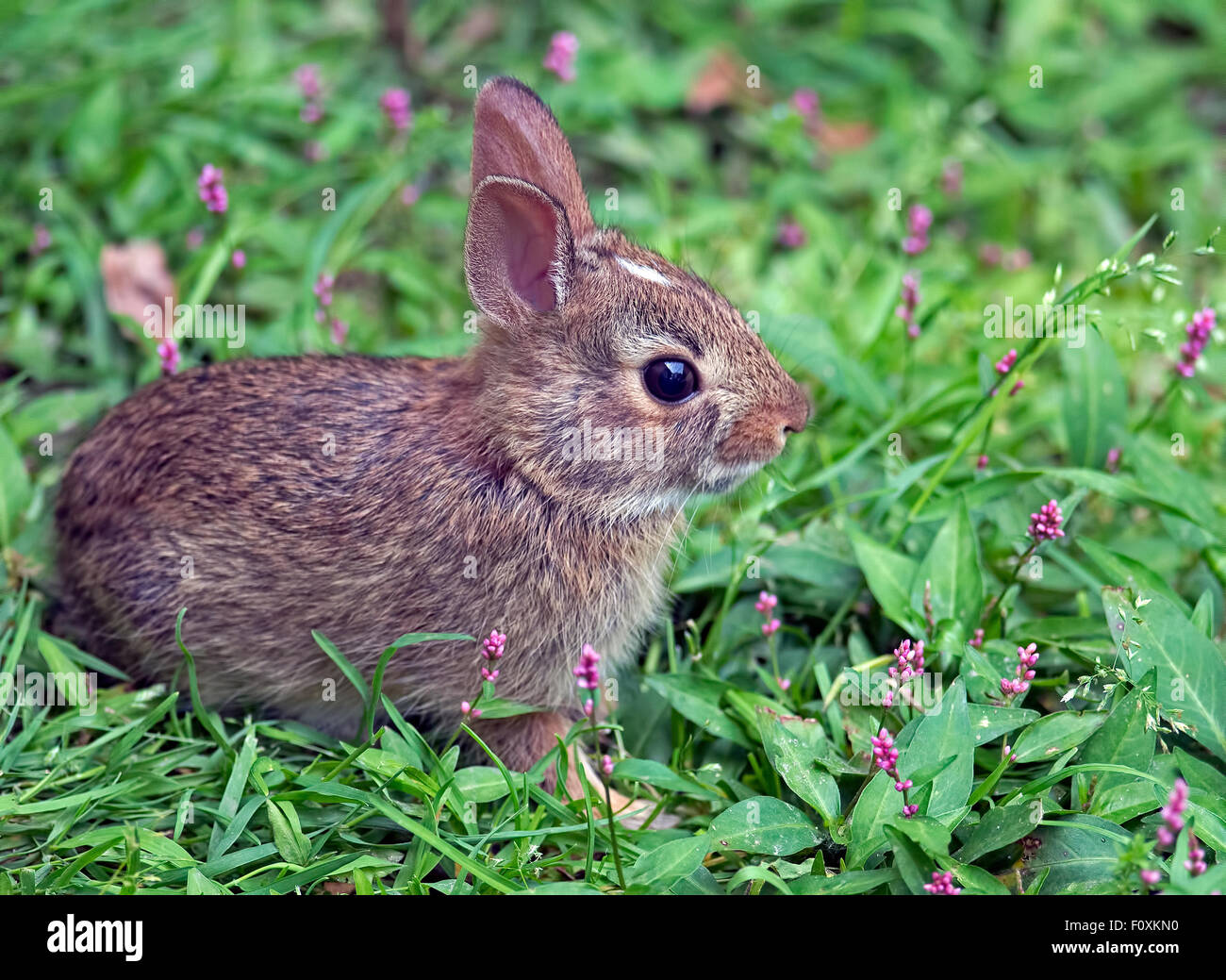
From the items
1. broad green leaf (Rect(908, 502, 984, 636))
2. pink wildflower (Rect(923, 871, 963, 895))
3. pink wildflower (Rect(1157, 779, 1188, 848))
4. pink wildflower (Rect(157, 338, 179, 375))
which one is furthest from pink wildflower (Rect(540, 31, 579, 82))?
pink wildflower (Rect(1157, 779, 1188, 848))

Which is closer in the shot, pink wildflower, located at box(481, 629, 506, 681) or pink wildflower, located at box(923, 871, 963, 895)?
pink wildflower, located at box(923, 871, 963, 895)

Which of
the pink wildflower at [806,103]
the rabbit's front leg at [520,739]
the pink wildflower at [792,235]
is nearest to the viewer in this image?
the rabbit's front leg at [520,739]

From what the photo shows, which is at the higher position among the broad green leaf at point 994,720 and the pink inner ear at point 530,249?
the pink inner ear at point 530,249

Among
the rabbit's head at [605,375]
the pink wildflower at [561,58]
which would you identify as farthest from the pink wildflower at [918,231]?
the rabbit's head at [605,375]

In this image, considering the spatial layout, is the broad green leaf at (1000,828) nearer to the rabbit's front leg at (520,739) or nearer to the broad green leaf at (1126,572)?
the broad green leaf at (1126,572)

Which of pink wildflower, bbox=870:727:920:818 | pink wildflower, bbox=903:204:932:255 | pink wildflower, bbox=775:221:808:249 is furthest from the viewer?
pink wildflower, bbox=775:221:808:249

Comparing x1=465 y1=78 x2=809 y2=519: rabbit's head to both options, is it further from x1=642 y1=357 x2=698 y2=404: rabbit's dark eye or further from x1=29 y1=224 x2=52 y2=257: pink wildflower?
x1=29 y1=224 x2=52 y2=257: pink wildflower

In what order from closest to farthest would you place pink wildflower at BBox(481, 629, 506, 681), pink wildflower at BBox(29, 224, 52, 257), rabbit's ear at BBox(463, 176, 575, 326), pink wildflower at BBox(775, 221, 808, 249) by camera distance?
pink wildflower at BBox(481, 629, 506, 681), rabbit's ear at BBox(463, 176, 575, 326), pink wildflower at BBox(29, 224, 52, 257), pink wildflower at BBox(775, 221, 808, 249)

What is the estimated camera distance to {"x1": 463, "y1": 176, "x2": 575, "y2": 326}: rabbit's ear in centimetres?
428

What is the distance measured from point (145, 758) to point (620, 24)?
19.0ft

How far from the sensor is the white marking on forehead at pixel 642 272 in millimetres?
4449

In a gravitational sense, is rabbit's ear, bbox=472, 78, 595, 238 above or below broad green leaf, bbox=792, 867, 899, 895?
above

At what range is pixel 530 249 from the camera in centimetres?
444

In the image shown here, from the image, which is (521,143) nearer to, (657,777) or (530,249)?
(530,249)
